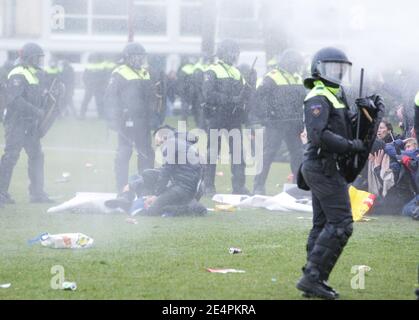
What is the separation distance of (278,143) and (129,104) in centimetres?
246

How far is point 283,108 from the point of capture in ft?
54.2

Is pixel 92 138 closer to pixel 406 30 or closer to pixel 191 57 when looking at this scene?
pixel 191 57

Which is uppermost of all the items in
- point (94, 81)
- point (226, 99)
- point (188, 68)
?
point (226, 99)

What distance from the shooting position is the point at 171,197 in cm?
1370

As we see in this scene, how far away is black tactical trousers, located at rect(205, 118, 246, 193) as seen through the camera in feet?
54.6

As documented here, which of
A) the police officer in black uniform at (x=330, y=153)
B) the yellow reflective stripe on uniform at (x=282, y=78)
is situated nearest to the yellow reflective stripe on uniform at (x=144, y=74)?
the yellow reflective stripe on uniform at (x=282, y=78)

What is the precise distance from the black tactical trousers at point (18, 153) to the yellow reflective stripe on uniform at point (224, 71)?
10.0 feet

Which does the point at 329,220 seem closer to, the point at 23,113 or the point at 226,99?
the point at 23,113

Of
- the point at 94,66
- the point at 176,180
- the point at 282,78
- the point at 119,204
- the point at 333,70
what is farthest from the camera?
the point at 94,66

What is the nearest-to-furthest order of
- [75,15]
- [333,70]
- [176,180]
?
[333,70]
[176,180]
[75,15]

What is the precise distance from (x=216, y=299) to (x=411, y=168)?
624 centimetres

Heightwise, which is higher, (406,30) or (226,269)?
(406,30)

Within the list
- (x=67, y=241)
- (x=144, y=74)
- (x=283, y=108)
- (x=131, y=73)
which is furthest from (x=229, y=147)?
(x=67, y=241)

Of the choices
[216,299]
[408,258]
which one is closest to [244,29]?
[408,258]
